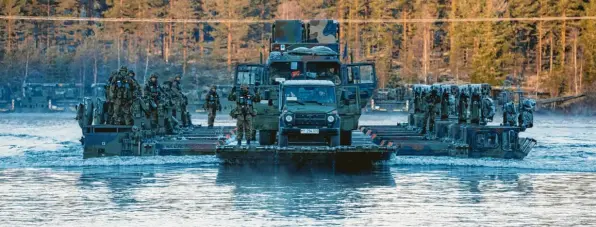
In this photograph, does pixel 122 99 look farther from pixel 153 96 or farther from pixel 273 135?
pixel 153 96

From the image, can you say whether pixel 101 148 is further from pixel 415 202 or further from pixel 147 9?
pixel 147 9

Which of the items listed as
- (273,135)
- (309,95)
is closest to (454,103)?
(273,135)

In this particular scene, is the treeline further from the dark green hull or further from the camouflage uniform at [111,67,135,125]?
the dark green hull

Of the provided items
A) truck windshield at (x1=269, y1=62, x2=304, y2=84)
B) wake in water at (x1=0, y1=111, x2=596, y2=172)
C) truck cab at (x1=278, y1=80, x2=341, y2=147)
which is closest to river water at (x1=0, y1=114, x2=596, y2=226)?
wake in water at (x1=0, y1=111, x2=596, y2=172)

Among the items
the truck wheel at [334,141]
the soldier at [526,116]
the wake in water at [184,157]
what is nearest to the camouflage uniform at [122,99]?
the wake in water at [184,157]

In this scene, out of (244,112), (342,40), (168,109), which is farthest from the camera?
(342,40)

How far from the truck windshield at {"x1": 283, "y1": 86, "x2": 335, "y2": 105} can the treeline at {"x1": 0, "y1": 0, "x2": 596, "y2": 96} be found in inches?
3245

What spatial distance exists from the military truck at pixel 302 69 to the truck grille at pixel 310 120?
1.61 m

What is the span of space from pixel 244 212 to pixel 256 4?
403 ft

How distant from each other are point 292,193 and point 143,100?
46.8 feet

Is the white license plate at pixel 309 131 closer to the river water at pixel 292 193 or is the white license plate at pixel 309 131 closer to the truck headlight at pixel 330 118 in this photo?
the truck headlight at pixel 330 118

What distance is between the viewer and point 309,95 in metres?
33.7

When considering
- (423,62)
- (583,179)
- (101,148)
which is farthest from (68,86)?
(583,179)

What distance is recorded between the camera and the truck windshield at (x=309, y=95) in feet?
110
